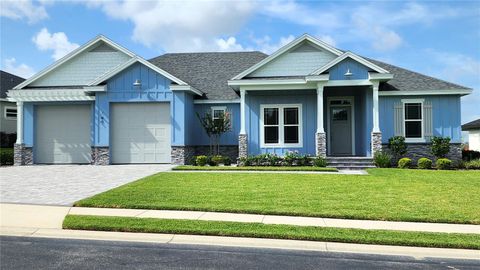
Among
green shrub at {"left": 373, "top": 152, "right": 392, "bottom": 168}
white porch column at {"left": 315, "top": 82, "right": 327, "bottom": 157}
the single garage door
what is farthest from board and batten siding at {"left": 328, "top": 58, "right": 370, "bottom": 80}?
the single garage door

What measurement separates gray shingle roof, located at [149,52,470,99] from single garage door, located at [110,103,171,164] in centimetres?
341

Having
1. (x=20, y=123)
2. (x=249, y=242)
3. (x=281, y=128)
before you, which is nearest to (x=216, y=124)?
(x=281, y=128)

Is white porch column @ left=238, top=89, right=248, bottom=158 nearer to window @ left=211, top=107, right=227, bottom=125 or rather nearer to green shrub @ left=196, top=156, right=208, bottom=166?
green shrub @ left=196, top=156, right=208, bottom=166

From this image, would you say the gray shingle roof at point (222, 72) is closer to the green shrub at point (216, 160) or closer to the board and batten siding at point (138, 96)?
the board and batten siding at point (138, 96)

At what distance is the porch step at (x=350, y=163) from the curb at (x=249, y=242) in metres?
11.7

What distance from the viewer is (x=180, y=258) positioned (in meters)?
5.72

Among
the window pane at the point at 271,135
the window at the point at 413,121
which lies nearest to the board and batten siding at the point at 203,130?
the window pane at the point at 271,135

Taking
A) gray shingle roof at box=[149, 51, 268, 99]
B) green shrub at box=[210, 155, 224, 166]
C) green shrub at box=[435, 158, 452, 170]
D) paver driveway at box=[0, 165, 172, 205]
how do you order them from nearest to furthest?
paver driveway at box=[0, 165, 172, 205], green shrub at box=[435, 158, 452, 170], green shrub at box=[210, 155, 224, 166], gray shingle roof at box=[149, 51, 268, 99]

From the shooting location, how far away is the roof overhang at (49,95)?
20.5m

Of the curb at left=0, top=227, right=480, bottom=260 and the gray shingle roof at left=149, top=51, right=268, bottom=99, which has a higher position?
the gray shingle roof at left=149, top=51, right=268, bottom=99

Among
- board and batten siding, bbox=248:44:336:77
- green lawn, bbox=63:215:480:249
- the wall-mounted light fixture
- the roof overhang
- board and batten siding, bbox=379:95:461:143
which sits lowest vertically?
green lawn, bbox=63:215:480:249

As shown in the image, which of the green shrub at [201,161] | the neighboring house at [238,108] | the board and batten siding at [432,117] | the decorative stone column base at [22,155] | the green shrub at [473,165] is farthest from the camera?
the decorative stone column base at [22,155]

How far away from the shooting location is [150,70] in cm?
1984

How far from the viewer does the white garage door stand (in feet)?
69.7
